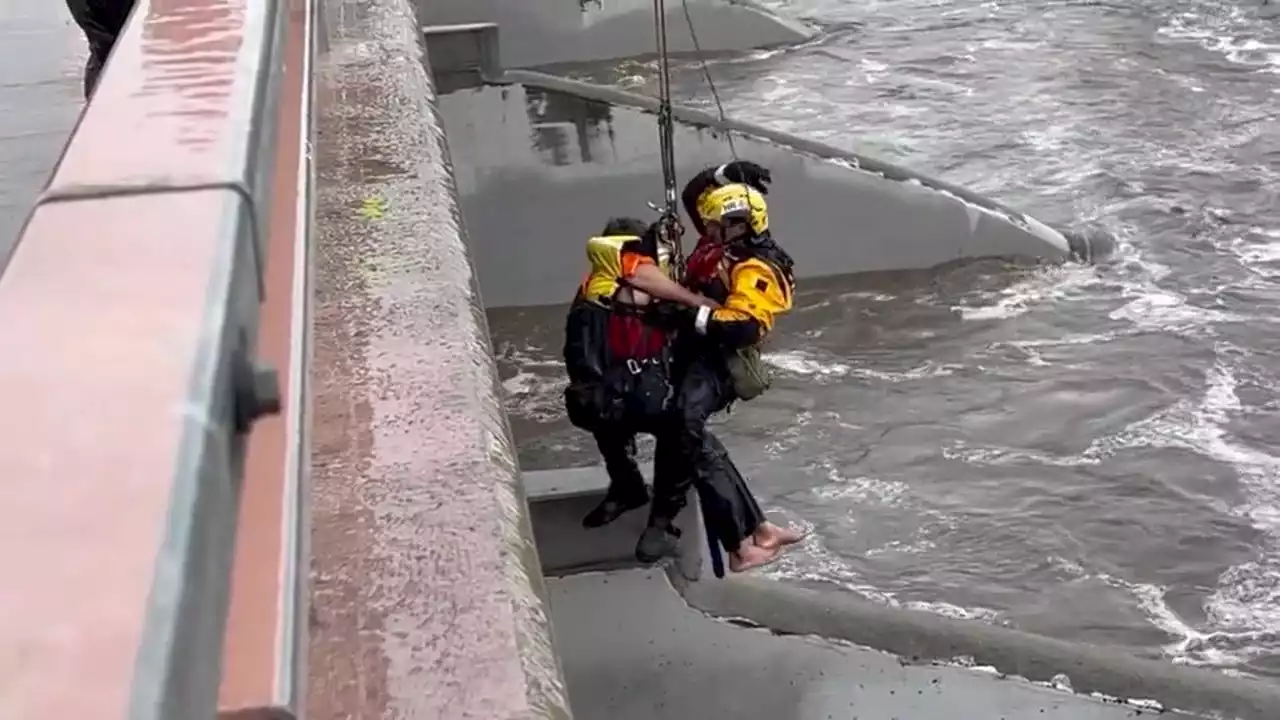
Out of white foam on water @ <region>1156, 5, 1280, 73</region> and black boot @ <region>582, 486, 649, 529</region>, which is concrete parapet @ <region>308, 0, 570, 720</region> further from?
white foam on water @ <region>1156, 5, 1280, 73</region>

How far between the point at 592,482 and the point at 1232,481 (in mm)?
5400

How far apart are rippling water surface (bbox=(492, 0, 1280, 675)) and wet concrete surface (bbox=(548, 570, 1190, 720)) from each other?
2.71 meters

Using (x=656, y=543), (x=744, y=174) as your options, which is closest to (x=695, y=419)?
(x=656, y=543)

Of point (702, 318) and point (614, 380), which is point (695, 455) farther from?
point (702, 318)

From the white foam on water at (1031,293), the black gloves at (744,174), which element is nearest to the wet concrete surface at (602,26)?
the white foam on water at (1031,293)

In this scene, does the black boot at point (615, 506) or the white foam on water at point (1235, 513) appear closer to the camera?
the black boot at point (615, 506)

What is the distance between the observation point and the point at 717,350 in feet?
18.7

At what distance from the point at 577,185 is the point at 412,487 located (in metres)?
9.47

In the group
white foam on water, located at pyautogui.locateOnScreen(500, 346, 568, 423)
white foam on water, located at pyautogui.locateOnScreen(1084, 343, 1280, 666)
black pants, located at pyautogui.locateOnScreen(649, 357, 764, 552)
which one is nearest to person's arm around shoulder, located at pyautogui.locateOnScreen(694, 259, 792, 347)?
black pants, located at pyautogui.locateOnScreen(649, 357, 764, 552)

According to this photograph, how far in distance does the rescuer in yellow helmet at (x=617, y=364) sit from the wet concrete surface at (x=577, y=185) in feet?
18.3

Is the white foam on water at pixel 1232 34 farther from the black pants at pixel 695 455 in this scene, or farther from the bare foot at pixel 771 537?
the black pants at pixel 695 455

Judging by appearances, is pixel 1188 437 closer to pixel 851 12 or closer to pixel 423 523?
pixel 423 523

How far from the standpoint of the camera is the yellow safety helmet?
220 inches

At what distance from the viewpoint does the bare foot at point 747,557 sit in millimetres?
6105
